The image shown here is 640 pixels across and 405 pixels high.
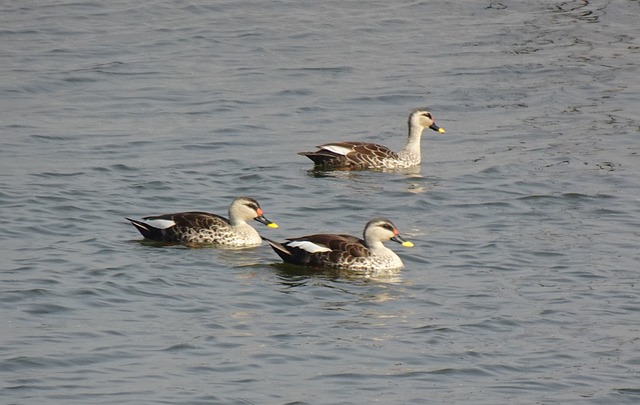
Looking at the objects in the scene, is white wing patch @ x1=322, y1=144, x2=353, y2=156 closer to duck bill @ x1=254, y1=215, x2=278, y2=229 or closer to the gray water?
the gray water

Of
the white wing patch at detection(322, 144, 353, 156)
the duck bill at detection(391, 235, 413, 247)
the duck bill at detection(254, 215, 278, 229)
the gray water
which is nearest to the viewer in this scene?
the gray water

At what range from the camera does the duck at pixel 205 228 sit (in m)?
16.3

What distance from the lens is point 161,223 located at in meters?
16.3

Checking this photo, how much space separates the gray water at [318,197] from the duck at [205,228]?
0.69ft

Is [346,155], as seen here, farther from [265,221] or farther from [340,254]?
[340,254]

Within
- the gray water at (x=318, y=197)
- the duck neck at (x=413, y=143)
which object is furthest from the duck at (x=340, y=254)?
the duck neck at (x=413, y=143)

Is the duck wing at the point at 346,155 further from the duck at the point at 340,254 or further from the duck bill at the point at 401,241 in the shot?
the duck at the point at 340,254

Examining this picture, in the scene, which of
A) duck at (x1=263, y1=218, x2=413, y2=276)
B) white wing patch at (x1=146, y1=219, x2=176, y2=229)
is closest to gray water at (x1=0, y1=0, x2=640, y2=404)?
duck at (x1=263, y1=218, x2=413, y2=276)

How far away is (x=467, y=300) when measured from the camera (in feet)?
46.8

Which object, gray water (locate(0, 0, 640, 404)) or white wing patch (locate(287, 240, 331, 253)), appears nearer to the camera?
gray water (locate(0, 0, 640, 404))

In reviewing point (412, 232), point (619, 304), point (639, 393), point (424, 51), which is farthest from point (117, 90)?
point (639, 393)

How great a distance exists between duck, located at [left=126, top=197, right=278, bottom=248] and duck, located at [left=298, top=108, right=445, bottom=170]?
415cm

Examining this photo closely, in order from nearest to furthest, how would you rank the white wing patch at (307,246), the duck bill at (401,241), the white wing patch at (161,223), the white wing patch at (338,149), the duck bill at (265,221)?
1. the white wing patch at (307,246)
2. the duck bill at (401,241)
3. the white wing patch at (161,223)
4. the duck bill at (265,221)
5. the white wing patch at (338,149)

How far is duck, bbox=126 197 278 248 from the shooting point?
53.6 feet
